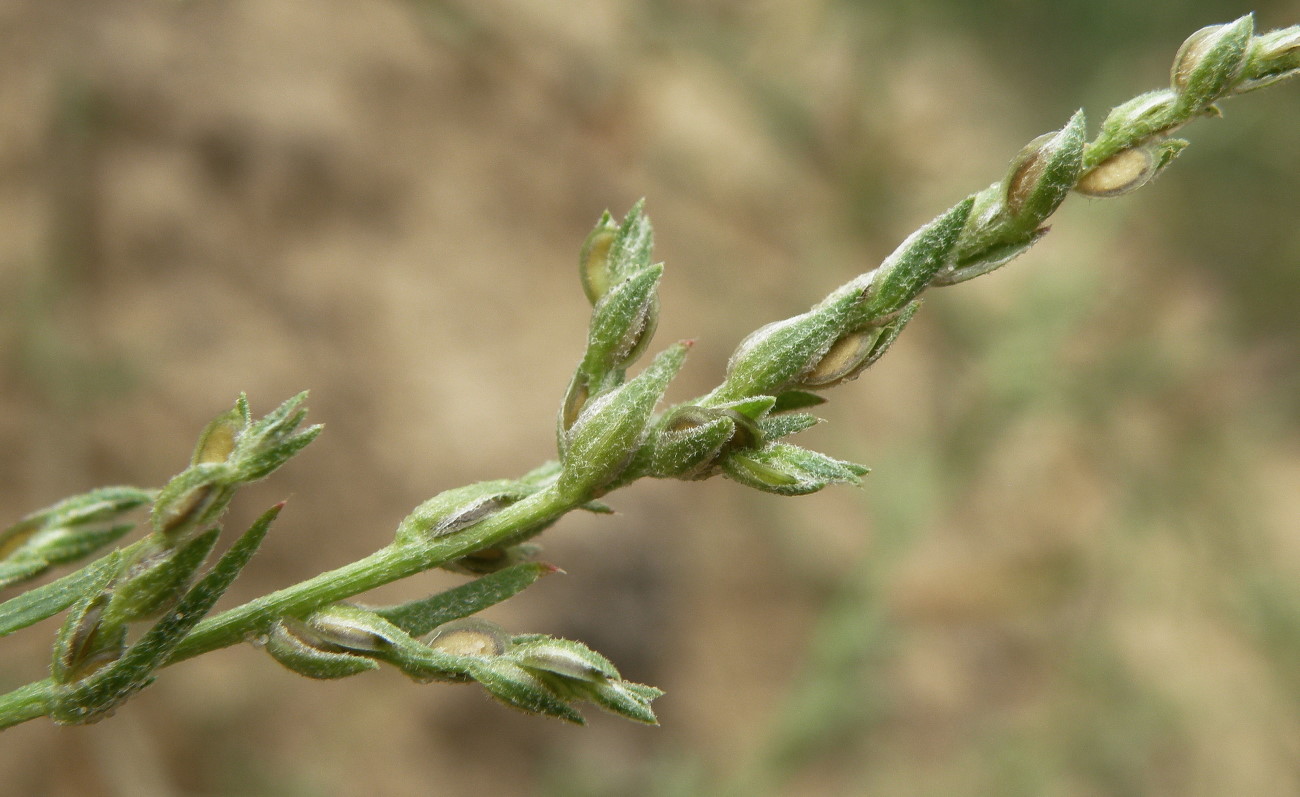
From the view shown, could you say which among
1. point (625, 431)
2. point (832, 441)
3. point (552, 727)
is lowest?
point (625, 431)

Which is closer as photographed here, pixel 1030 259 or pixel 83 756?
pixel 83 756

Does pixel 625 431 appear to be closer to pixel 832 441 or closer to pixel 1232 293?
pixel 832 441

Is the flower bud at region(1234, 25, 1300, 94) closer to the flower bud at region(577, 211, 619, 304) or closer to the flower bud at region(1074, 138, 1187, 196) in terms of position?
the flower bud at region(1074, 138, 1187, 196)

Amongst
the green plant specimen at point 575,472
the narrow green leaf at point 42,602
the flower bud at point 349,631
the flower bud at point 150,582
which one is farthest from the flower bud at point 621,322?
the narrow green leaf at point 42,602

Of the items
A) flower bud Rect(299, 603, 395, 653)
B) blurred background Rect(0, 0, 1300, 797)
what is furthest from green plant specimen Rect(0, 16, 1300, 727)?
blurred background Rect(0, 0, 1300, 797)

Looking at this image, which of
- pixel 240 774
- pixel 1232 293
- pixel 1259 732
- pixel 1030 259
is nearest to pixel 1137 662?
pixel 1259 732

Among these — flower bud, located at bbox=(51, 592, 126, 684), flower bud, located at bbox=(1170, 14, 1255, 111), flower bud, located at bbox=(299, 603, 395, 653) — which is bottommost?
flower bud, located at bbox=(51, 592, 126, 684)

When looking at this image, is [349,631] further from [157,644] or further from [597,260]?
[597,260]
